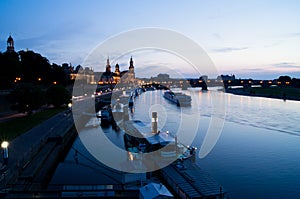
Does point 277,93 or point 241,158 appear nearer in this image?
point 241,158

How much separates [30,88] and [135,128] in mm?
7112

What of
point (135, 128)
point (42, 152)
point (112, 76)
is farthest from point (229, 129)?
point (112, 76)

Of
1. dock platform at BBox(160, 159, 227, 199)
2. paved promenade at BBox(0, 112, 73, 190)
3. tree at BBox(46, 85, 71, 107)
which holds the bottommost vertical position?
dock platform at BBox(160, 159, 227, 199)

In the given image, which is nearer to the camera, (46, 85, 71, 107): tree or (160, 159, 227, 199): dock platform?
(160, 159, 227, 199): dock platform

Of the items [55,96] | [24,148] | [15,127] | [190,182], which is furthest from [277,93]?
[24,148]

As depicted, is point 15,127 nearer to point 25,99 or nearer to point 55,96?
point 25,99

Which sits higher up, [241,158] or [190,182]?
[190,182]

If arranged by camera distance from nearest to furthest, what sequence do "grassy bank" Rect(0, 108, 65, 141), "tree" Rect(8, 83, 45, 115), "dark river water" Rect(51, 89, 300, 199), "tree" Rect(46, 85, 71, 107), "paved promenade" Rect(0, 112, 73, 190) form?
"paved promenade" Rect(0, 112, 73, 190), "dark river water" Rect(51, 89, 300, 199), "grassy bank" Rect(0, 108, 65, 141), "tree" Rect(8, 83, 45, 115), "tree" Rect(46, 85, 71, 107)

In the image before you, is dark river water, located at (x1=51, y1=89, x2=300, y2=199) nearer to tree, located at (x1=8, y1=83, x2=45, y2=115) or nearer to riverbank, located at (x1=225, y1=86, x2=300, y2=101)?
tree, located at (x1=8, y1=83, x2=45, y2=115)

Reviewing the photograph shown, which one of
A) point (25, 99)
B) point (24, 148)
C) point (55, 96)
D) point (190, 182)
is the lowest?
point (190, 182)

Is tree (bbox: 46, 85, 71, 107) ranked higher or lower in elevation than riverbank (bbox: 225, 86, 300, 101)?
higher

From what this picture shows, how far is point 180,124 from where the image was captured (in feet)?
63.7

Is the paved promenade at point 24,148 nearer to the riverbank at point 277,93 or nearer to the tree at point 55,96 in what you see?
the tree at point 55,96

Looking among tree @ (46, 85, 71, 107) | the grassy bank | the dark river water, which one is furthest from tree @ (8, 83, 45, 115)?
tree @ (46, 85, 71, 107)
